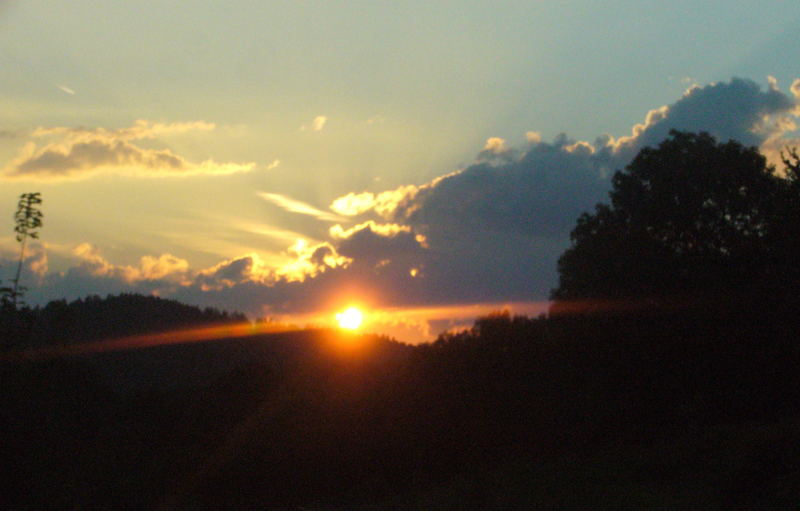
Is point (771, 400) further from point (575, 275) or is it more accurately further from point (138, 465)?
point (138, 465)

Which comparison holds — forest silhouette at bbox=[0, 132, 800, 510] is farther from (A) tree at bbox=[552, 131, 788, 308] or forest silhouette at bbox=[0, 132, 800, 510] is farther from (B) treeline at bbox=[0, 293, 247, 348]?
(B) treeline at bbox=[0, 293, 247, 348]

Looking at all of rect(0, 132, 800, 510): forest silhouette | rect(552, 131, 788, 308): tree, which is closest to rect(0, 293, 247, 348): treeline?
rect(0, 132, 800, 510): forest silhouette

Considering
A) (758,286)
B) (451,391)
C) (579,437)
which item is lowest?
(579,437)

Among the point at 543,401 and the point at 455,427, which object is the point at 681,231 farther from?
the point at 455,427

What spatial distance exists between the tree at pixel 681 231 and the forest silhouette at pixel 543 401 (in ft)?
0.32

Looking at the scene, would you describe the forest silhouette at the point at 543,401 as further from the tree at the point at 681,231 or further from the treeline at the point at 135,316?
the treeline at the point at 135,316

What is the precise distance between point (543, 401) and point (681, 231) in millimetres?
12281

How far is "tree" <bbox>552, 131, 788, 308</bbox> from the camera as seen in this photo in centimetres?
3666

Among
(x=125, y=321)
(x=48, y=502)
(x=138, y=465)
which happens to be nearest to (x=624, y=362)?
(x=138, y=465)

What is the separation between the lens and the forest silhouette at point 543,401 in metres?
19.3

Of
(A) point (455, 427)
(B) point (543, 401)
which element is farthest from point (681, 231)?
(A) point (455, 427)

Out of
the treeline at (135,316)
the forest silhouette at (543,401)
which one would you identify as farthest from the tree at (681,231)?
the treeline at (135,316)

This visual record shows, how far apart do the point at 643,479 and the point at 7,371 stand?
1679 centimetres

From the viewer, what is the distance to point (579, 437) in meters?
32.2
